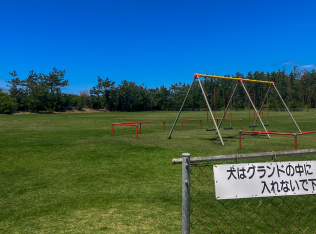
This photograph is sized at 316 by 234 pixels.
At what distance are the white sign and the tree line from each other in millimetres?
68265

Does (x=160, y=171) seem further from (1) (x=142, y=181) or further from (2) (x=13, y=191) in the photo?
(2) (x=13, y=191)

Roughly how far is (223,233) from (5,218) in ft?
11.1

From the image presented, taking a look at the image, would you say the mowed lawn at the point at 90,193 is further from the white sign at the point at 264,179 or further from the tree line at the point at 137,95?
the tree line at the point at 137,95

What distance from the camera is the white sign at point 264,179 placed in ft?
6.97

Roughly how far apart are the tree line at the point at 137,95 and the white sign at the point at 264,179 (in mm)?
68265

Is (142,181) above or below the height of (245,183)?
below

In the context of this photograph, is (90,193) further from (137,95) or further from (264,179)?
(137,95)

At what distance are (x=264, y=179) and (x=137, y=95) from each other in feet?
304

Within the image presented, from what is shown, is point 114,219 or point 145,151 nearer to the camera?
point 114,219

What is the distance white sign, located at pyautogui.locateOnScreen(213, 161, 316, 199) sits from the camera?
2123mm

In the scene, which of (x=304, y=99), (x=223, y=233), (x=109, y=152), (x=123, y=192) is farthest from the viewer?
(x=304, y=99)

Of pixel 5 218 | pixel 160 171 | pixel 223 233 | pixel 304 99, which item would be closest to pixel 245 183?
pixel 223 233

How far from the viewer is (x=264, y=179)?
7.21 feet

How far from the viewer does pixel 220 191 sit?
211 centimetres
